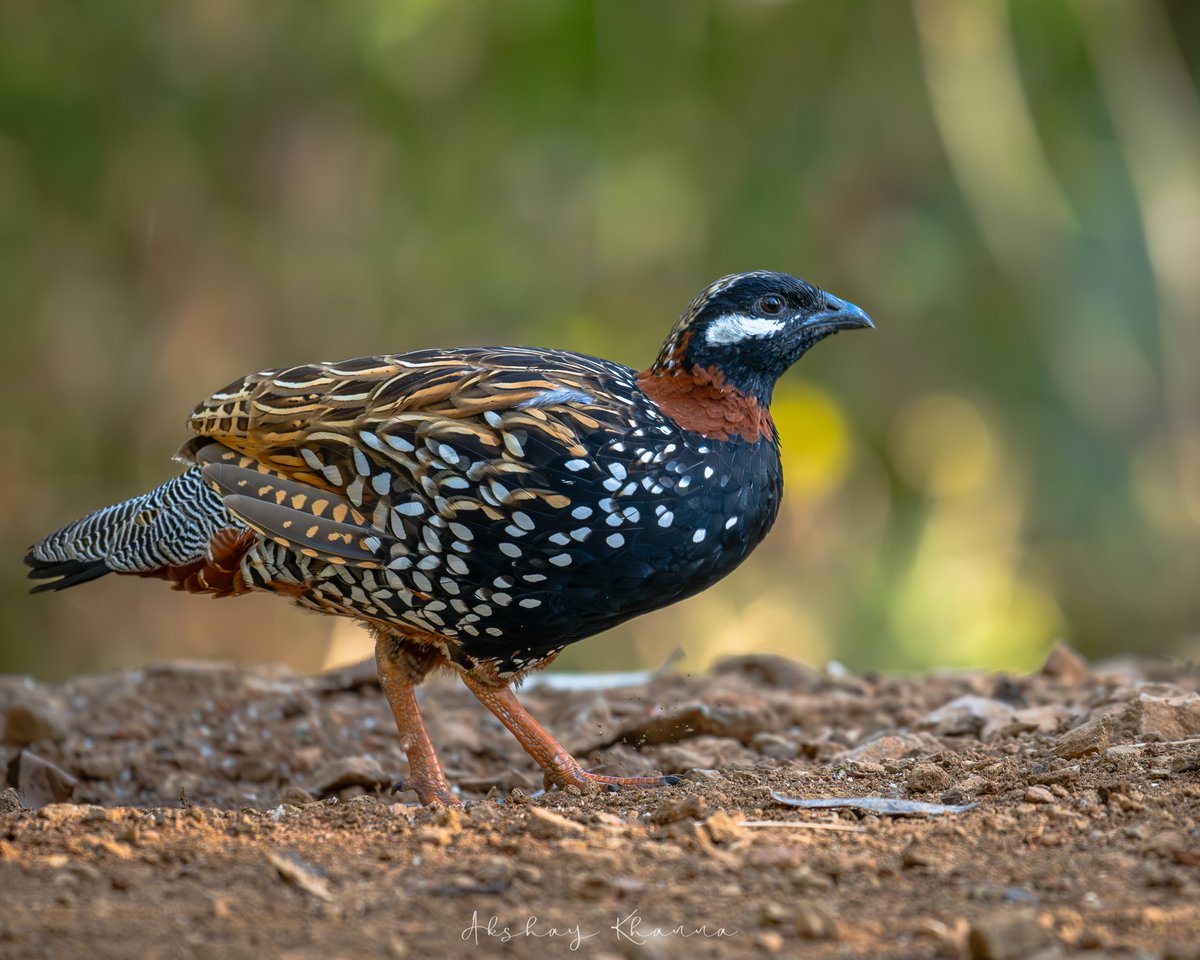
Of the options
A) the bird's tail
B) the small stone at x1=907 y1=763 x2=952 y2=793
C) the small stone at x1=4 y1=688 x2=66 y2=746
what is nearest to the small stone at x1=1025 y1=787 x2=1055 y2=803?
the small stone at x1=907 y1=763 x2=952 y2=793

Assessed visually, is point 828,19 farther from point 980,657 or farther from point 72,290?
point 72,290

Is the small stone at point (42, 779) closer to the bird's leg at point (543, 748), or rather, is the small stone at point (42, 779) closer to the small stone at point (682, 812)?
the bird's leg at point (543, 748)

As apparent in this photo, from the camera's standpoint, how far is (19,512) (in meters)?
12.0

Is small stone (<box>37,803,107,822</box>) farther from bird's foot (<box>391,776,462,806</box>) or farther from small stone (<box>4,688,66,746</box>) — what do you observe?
small stone (<box>4,688,66,746</box>)

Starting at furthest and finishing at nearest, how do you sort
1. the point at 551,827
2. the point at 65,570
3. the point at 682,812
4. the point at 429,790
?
the point at 65,570
the point at 429,790
the point at 682,812
the point at 551,827

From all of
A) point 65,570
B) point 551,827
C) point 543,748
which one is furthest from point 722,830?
point 65,570

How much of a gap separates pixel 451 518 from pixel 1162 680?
12.1 feet

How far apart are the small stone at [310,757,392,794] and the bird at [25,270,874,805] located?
207 millimetres

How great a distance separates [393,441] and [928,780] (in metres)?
2.08

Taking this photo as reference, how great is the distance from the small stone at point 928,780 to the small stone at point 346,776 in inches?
83.9

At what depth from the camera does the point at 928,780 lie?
4.23 meters

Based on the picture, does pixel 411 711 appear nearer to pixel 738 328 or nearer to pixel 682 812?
pixel 682 812

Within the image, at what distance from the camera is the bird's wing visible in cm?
471

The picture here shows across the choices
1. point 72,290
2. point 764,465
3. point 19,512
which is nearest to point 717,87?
point 72,290
